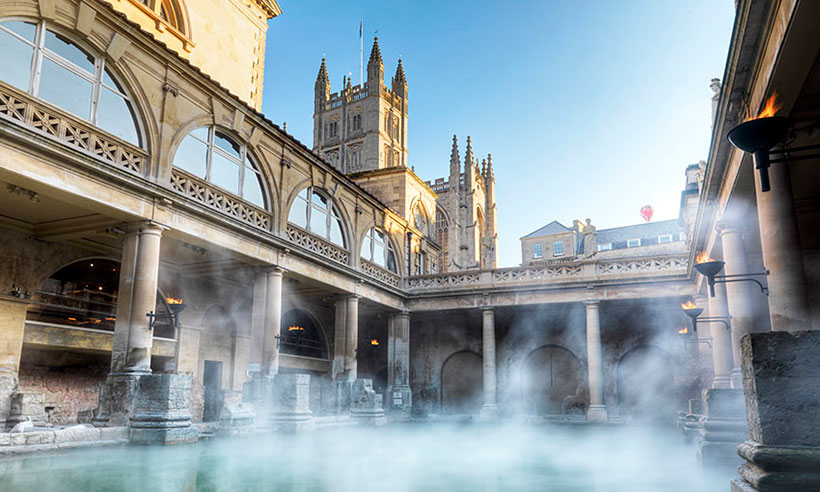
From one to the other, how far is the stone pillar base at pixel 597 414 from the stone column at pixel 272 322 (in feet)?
40.9

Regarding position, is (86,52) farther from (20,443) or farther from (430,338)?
(430,338)

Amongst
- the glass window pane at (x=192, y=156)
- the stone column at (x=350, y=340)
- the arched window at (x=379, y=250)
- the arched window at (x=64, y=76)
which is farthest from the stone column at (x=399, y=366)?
the arched window at (x=64, y=76)

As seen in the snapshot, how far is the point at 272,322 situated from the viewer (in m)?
18.3

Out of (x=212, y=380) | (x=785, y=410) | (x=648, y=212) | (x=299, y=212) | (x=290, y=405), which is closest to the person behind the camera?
(x=785, y=410)

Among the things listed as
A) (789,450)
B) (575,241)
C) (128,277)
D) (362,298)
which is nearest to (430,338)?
(362,298)

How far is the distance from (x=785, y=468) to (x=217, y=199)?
14.6m

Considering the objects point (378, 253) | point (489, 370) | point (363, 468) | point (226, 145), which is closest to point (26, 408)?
point (226, 145)

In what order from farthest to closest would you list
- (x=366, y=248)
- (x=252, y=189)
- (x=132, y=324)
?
(x=366, y=248) < (x=252, y=189) < (x=132, y=324)

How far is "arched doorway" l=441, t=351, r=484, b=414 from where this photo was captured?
29519mm

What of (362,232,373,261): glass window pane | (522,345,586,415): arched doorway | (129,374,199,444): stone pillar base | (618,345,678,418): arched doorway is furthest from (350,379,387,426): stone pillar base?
(618,345,678,418): arched doorway

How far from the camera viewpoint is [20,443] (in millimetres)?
9562

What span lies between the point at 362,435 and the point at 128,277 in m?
7.02

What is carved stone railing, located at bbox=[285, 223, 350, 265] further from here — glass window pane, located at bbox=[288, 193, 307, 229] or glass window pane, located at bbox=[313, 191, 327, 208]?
glass window pane, located at bbox=[313, 191, 327, 208]

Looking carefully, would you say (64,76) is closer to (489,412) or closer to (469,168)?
(489,412)
